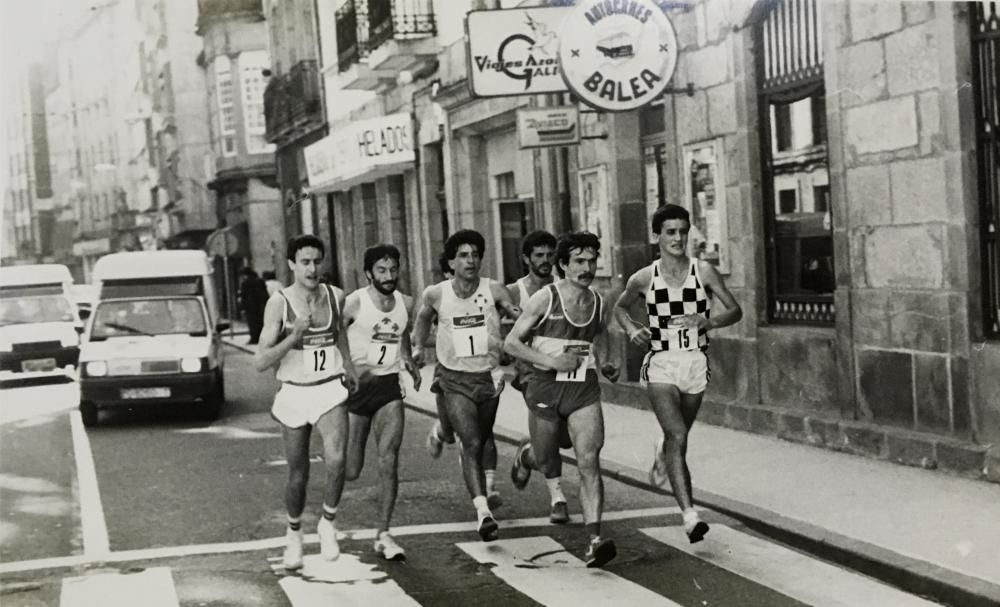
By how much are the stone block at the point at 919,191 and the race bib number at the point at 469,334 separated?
357cm

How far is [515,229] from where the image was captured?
2166 cm

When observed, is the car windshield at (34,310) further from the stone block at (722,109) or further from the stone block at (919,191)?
the stone block at (919,191)

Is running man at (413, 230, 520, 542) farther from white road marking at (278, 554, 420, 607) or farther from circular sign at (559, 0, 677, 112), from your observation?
circular sign at (559, 0, 677, 112)

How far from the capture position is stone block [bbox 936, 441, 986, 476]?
30.7ft

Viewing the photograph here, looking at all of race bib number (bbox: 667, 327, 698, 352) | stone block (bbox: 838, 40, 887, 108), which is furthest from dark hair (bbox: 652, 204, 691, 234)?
stone block (bbox: 838, 40, 887, 108)

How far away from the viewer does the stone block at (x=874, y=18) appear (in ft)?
33.9

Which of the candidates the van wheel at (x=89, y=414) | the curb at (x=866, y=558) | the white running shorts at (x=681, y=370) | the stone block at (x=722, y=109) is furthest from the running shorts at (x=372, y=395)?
the van wheel at (x=89, y=414)

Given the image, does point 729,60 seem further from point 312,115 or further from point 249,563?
point 312,115

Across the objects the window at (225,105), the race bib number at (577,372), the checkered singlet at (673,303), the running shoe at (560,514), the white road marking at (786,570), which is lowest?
the white road marking at (786,570)

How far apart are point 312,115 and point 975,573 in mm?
29493

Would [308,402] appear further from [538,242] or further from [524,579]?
[538,242]

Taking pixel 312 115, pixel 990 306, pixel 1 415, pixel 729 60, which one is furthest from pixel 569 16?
pixel 312 115

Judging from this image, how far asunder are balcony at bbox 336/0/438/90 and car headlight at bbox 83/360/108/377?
8.75 meters

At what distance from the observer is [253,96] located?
4694 cm
